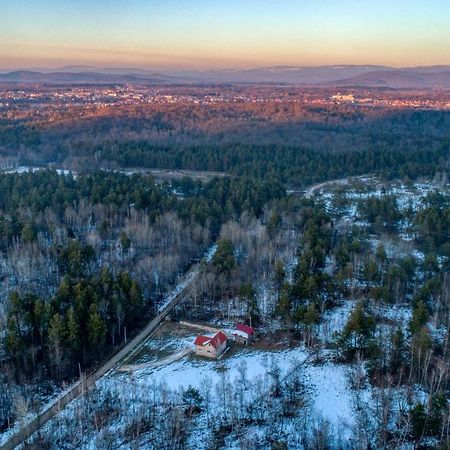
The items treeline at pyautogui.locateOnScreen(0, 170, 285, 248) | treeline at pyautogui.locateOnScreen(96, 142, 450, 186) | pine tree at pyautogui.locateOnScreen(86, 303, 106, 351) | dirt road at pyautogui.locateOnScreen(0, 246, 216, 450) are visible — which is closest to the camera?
dirt road at pyautogui.locateOnScreen(0, 246, 216, 450)

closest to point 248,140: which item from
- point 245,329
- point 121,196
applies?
point 121,196

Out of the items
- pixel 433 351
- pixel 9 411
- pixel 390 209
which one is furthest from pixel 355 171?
pixel 9 411

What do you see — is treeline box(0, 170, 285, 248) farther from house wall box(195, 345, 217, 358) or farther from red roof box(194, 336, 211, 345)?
house wall box(195, 345, 217, 358)

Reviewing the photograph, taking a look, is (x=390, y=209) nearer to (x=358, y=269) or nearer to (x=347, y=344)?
(x=358, y=269)

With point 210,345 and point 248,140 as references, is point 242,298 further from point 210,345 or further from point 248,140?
point 248,140

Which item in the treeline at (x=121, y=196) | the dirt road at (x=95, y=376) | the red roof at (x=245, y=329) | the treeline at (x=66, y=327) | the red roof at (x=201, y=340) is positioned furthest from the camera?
the treeline at (x=121, y=196)

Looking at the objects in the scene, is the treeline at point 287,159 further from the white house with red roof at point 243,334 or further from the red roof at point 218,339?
the red roof at point 218,339

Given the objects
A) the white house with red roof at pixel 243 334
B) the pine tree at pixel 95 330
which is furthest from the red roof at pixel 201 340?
the pine tree at pixel 95 330

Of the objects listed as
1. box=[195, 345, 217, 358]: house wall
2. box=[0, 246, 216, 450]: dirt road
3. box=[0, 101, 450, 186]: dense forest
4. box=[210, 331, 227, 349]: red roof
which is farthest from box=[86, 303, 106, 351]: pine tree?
box=[0, 101, 450, 186]: dense forest
